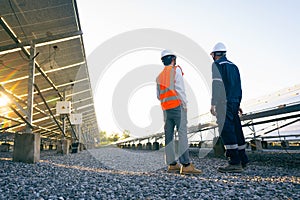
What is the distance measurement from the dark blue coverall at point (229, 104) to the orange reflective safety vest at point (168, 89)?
26.0 inches

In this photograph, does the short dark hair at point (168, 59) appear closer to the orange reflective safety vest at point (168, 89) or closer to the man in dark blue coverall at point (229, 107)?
the orange reflective safety vest at point (168, 89)

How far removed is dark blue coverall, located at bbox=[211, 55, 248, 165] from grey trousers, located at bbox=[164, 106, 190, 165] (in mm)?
573

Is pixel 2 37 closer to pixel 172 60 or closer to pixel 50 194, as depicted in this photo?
pixel 172 60

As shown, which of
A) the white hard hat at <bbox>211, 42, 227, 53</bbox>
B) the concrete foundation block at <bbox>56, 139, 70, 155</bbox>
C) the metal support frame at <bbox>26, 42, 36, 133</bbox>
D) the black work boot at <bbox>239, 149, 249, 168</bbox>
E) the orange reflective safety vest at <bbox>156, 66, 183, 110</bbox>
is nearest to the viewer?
the orange reflective safety vest at <bbox>156, 66, 183, 110</bbox>

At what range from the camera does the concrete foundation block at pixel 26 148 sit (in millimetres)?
4004

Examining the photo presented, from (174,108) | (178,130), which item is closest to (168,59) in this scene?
(174,108)

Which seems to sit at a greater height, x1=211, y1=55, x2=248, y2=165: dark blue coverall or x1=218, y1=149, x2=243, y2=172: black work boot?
x1=211, y1=55, x2=248, y2=165: dark blue coverall

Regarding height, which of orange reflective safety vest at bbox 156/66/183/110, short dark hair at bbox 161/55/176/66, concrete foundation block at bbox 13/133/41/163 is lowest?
concrete foundation block at bbox 13/133/41/163

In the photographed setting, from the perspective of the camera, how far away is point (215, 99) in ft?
10.7

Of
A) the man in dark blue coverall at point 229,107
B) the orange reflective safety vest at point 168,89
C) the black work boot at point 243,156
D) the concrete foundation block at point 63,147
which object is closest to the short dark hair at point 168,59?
the orange reflective safety vest at point 168,89

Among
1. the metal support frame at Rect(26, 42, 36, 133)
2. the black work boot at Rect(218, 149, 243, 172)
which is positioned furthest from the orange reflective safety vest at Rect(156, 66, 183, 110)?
the metal support frame at Rect(26, 42, 36, 133)

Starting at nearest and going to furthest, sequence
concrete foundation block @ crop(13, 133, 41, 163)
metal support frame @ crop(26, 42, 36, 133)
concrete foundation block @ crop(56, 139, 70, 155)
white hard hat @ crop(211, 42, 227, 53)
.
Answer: white hard hat @ crop(211, 42, 227, 53) < concrete foundation block @ crop(13, 133, 41, 163) < metal support frame @ crop(26, 42, 36, 133) < concrete foundation block @ crop(56, 139, 70, 155)

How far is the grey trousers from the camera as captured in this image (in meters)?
2.93

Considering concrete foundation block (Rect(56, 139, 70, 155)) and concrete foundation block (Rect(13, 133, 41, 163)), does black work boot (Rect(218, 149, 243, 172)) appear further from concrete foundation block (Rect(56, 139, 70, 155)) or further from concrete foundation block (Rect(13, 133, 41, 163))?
→ concrete foundation block (Rect(56, 139, 70, 155))
